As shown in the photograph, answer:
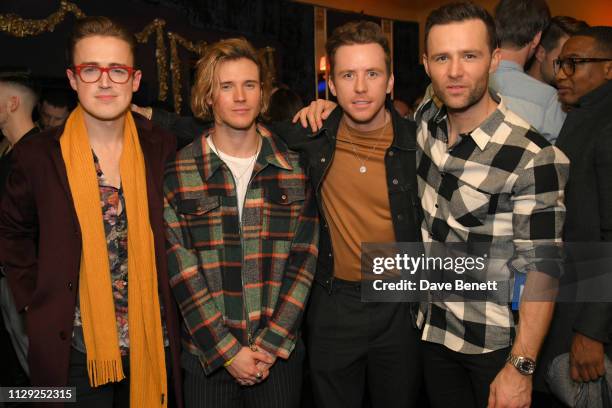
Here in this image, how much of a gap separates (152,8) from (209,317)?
6.20 meters

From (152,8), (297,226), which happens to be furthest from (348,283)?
(152,8)

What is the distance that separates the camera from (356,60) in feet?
6.83

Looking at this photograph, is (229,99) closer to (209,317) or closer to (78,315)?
(209,317)

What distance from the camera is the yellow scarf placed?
1922mm

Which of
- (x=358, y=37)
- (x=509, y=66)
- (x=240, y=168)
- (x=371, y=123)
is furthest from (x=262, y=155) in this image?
(x=509, y=66)

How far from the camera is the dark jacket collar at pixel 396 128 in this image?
2.10 m

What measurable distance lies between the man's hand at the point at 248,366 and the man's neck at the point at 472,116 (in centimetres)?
109

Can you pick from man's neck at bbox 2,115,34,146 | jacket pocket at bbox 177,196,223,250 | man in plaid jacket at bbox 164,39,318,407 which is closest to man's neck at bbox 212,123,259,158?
man in plaid jacket at bbox 164,39,318,407

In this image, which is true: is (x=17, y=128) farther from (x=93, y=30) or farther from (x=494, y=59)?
(x=494, y=59)

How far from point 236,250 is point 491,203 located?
3.16 feet

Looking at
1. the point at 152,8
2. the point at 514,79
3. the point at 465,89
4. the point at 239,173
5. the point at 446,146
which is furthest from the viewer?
the point at 152,8

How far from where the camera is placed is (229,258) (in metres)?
1.99

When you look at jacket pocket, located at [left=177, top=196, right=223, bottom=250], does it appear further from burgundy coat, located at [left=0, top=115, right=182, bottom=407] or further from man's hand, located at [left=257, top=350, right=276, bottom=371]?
man's hand, located at [left=257, top=350, right=276, bottom=371]

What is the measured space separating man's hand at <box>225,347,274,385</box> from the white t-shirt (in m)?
0.57
